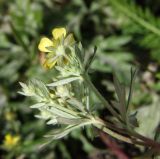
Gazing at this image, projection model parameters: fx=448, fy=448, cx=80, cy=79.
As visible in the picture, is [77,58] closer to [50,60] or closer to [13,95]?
[50,60]

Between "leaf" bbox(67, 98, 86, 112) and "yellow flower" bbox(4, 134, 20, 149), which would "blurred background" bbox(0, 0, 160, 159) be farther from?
"leaf" bbox(67, 98, 86, 112)

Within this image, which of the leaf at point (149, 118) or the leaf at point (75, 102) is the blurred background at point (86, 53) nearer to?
the leaf at point (149, 118)

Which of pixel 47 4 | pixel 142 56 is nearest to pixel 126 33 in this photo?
pixel 142 56

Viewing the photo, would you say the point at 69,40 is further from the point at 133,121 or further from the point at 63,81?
the point at 133,121

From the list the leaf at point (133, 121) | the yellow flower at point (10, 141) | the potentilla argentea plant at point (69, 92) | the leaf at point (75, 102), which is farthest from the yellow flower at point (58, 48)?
the yellow flower at point (10, 141)

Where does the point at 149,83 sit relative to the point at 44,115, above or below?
below

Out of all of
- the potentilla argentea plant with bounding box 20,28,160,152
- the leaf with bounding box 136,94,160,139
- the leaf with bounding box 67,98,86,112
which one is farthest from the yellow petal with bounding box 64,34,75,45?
the leaf with bounding box 136,94,160,139
